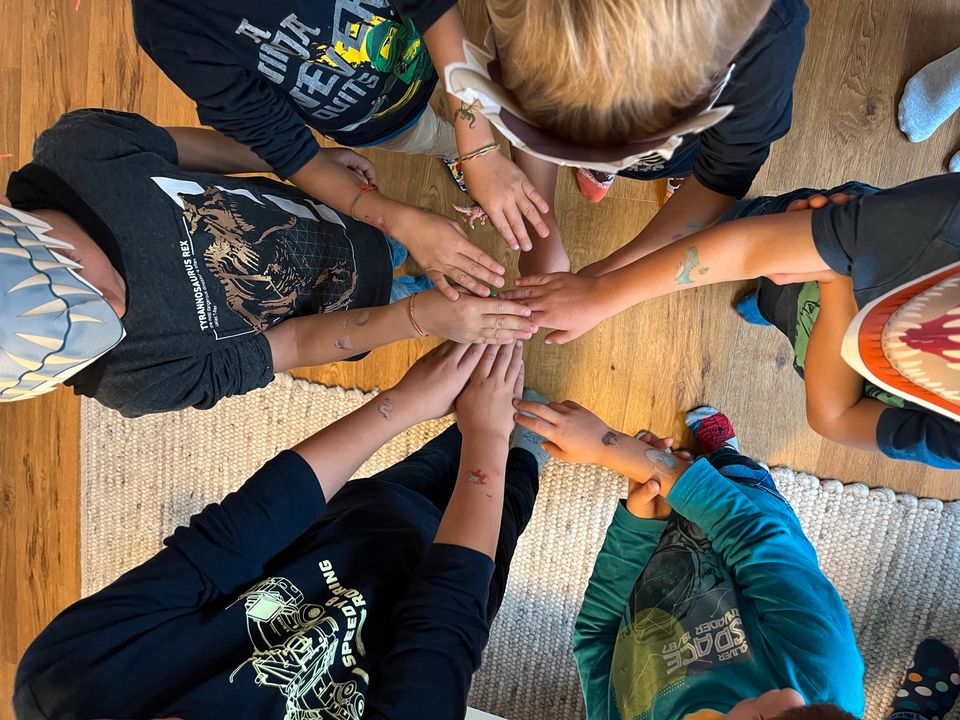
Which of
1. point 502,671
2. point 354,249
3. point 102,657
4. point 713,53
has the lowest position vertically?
point 502,671

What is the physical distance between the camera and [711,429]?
3.67ft

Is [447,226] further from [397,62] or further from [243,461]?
[243,461]

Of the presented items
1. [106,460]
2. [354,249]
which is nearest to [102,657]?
[354,249]

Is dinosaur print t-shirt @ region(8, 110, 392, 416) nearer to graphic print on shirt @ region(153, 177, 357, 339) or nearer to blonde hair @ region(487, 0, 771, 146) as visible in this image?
graphic print on shirt @ region(153, 177, 357, 339)

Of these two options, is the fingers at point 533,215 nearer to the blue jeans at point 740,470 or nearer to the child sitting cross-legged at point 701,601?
the child sitting cross-legged at point 701,601

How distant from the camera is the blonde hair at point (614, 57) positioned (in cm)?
41

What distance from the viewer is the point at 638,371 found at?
3.88 feet

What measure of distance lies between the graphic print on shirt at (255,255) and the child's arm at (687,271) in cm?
28

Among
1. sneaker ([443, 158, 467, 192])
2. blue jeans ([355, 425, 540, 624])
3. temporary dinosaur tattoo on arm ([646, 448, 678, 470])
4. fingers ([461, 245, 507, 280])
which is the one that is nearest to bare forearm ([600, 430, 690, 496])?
temporary dinosaur tattoo on arm ([646, 448, 678, 470])

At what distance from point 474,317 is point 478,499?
258mm

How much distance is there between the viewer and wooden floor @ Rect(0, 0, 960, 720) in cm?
107

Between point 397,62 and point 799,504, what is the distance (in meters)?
1.00

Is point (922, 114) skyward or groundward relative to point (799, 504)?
skyward

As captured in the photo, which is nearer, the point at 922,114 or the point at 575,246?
the point at 922,114
